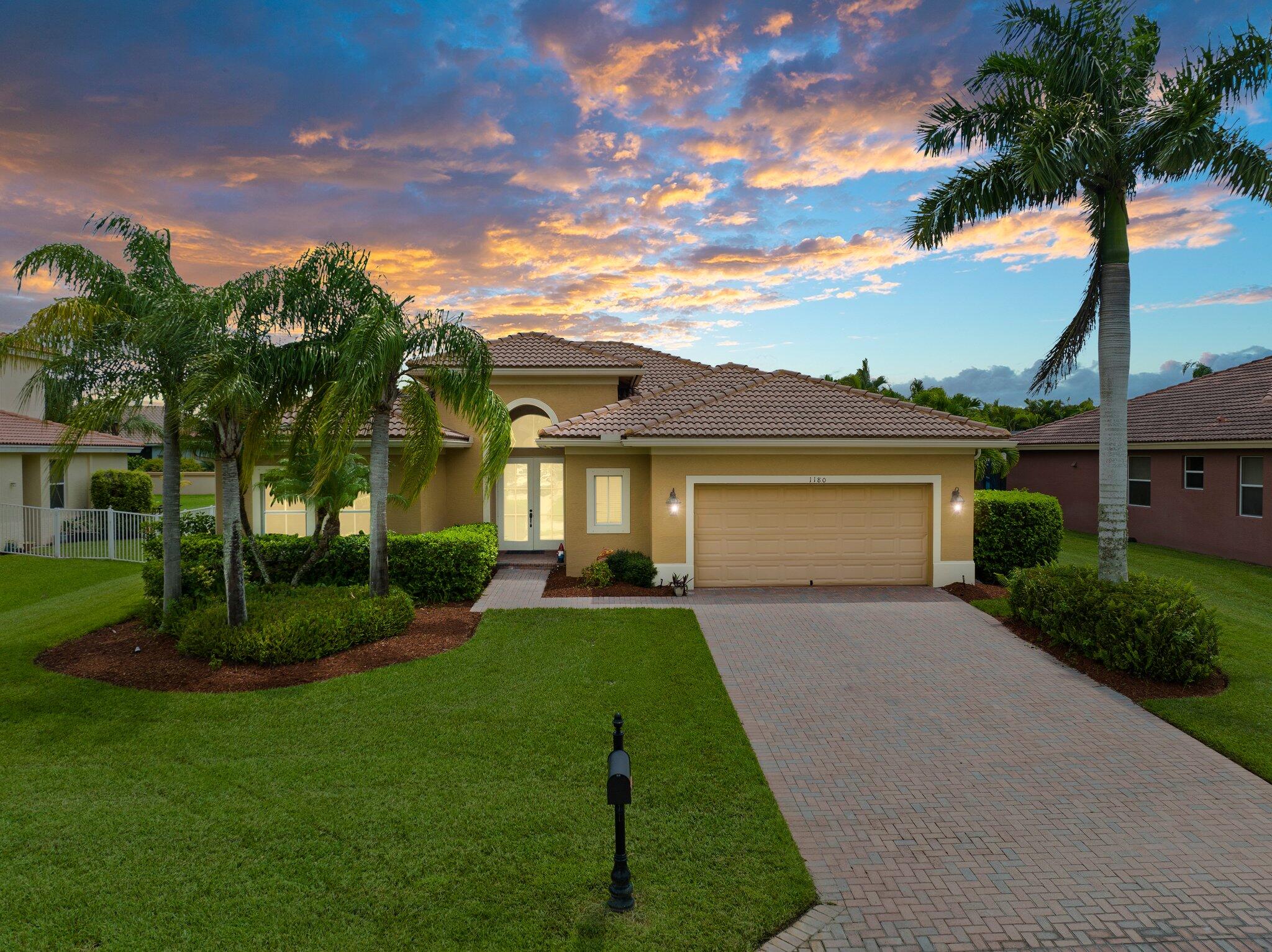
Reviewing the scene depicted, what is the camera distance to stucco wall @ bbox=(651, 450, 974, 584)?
13500mm

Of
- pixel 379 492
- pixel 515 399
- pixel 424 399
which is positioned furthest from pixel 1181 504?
pixel 379 492

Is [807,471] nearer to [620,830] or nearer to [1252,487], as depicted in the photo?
[620,830]

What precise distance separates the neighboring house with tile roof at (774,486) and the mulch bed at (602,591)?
476mm

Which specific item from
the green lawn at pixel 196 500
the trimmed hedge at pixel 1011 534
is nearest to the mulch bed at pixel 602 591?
the trimmed hedge at pixel 1011 534

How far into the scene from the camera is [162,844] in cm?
485

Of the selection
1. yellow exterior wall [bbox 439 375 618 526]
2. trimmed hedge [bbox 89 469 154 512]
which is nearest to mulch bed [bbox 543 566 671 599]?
yellow exterior wall [bbox 439 375 618 526]

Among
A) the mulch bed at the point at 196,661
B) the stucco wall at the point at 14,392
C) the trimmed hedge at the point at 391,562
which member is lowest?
the mulch bed at the point at 196,661

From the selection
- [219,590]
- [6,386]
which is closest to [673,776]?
[219,590]

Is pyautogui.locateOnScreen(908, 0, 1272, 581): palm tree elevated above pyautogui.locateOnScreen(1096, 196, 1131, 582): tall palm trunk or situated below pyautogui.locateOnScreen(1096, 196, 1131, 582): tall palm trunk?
above

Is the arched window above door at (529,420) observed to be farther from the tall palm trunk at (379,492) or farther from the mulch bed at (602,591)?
the tall palm trunk at (379,492)

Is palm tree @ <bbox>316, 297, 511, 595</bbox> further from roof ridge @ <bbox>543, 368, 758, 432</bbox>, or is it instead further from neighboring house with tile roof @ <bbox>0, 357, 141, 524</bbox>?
neighboring house with tile roof @ <bbox>0, 357, 141, 524</bbox>

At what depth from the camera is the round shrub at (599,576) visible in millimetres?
13617

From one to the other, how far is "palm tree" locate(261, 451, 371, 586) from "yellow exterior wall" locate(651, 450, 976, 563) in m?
5.76

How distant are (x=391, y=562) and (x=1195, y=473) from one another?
73.6 feet
